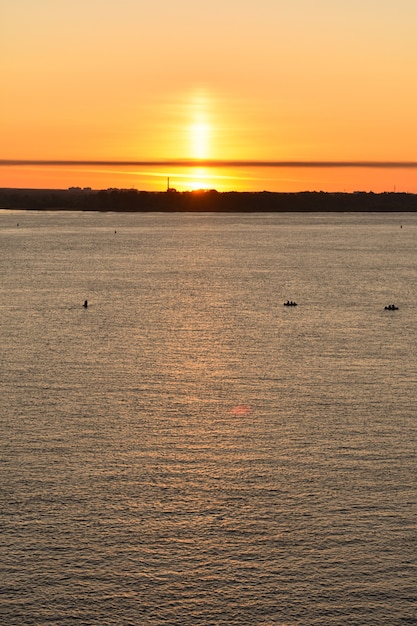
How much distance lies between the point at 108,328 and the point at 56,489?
6252 cm

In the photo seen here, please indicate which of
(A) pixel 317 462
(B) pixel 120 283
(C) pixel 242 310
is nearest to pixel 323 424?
(A) pixel 317 462

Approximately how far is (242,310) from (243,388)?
5841 centimetres

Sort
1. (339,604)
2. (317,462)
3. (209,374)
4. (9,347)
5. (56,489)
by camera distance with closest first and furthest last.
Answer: (339,604) < (56,489) < (317,462) < (209,374) < (9,347)

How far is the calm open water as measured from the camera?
4288cm

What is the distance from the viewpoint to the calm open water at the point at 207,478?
1688 inches

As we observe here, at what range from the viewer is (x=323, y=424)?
68938mm

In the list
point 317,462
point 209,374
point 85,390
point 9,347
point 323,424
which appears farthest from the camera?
point 9,347

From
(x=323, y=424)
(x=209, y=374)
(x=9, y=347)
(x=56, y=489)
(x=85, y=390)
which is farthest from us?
(x=9, y=347)

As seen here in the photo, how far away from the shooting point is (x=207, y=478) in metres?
57.4

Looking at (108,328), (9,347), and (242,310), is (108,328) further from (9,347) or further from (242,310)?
(242,310)

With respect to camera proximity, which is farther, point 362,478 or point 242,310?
point 242,310

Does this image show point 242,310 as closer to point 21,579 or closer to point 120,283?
point 120,283

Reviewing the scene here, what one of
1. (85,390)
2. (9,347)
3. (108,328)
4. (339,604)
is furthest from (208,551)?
(108,328)

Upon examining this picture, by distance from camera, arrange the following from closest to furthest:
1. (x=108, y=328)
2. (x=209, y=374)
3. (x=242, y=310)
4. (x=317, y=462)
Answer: (x=317, y=462) → (x=209, y=374) → (x=108, y=328) → (x=242, y=310)
